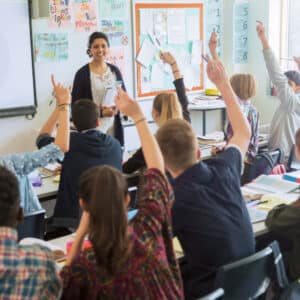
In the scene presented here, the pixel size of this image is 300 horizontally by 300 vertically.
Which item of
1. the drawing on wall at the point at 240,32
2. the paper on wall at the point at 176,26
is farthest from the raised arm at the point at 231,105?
the drawing on wall at the point at 240,32

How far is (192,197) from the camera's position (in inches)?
85.1

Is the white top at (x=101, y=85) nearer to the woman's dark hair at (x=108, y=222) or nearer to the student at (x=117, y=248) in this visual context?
the student at (x=117, y=248)

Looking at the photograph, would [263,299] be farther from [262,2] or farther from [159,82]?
[262,2]

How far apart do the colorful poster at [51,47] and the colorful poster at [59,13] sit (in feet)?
0.35

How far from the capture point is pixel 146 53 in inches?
238

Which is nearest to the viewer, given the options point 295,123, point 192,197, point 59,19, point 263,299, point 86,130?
point 192,197

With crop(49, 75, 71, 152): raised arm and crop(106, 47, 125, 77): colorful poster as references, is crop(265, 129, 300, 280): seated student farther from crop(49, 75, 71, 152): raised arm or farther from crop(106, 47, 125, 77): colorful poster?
crop(106, 47, 125, 77): colorful poster

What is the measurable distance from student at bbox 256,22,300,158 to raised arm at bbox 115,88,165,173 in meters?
2.54

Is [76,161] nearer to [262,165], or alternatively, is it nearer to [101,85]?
[262,165]

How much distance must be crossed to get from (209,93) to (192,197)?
466 centimetres

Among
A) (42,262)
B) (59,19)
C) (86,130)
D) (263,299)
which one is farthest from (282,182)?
(59,19)

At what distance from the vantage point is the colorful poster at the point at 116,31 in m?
5.60

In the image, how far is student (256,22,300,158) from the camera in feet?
14.5

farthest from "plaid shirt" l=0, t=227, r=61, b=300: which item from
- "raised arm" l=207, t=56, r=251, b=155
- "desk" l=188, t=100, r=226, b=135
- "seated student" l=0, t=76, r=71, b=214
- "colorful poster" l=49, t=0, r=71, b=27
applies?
"desk" l=188, t=100, r=226, b=135
